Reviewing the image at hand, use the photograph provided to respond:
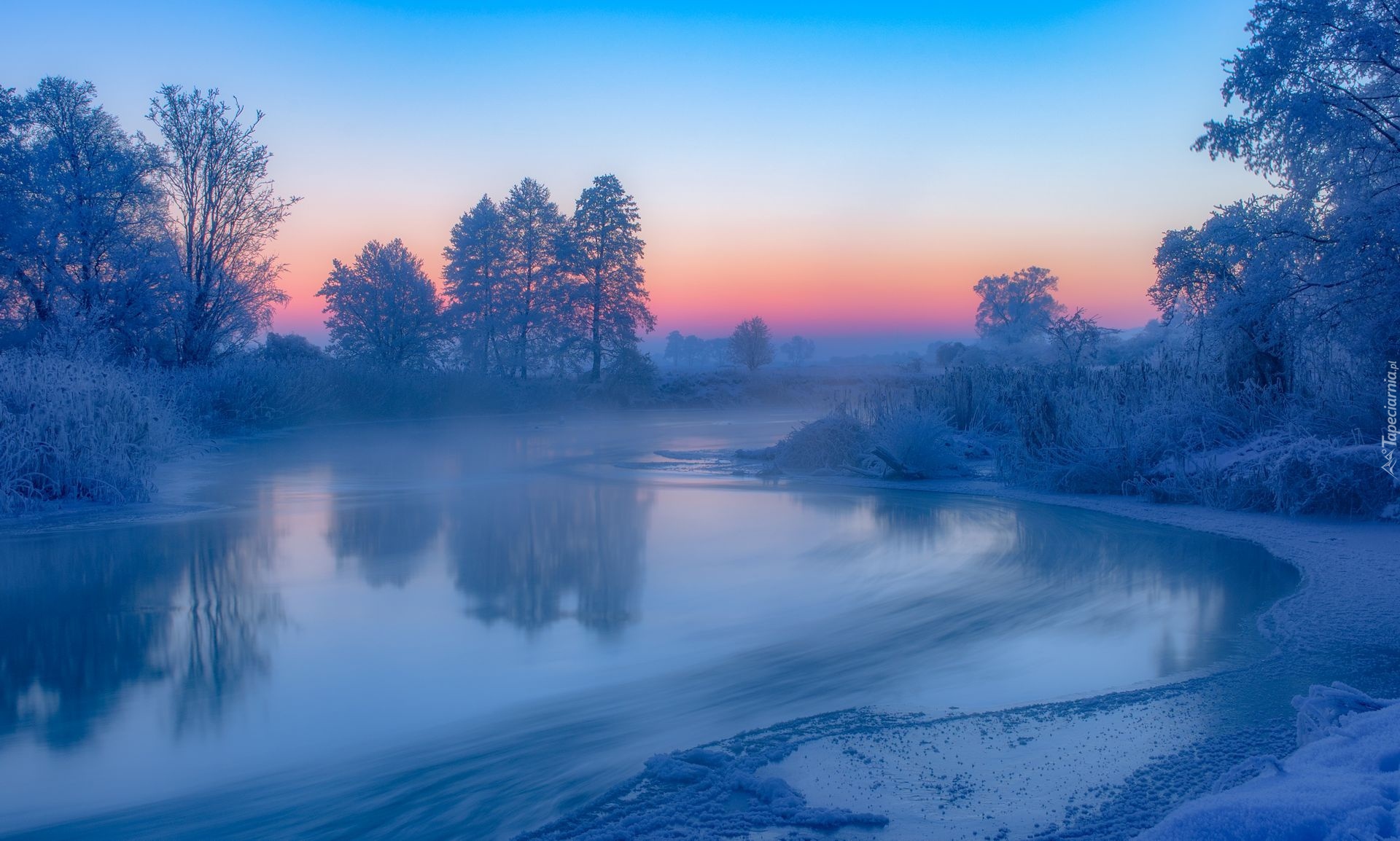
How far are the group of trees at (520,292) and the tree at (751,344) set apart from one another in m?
27.0

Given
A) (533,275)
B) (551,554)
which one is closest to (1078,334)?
(551,554)

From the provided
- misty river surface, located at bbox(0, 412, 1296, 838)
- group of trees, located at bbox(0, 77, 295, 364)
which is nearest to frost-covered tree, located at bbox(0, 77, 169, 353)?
group of trees, located at bbox(0, 77, 295, 364)

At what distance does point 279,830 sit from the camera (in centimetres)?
354

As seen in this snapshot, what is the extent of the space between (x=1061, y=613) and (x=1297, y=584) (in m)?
2.06

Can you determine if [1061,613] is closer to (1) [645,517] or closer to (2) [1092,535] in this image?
(2) [1092,535]

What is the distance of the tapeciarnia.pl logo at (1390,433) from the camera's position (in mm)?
9445

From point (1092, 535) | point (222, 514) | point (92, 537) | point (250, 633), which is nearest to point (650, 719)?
point (250, 633)

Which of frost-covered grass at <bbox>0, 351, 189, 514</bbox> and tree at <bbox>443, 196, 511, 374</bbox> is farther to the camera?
tree at <bbox>443, 196, 511, 374</bbox>

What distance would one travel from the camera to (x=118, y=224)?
993 inches

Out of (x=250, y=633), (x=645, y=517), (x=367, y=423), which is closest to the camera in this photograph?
(x=250, y=633)

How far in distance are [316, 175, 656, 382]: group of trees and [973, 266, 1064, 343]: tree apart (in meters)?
31.2

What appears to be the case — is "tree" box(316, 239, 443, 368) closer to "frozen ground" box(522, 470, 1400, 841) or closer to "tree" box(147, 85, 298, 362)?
"tree" box(147, 85, 298, 362)

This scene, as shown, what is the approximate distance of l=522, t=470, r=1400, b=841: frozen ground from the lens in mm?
2654

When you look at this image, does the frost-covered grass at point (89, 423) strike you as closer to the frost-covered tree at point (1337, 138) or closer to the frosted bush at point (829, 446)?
the frosted bush at point (829, 446)
